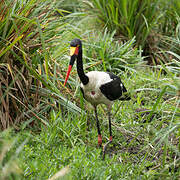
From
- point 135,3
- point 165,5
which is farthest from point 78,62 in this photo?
point 165,5

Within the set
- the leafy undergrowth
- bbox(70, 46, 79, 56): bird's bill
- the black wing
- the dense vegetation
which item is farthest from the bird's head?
the leafy undergrowth

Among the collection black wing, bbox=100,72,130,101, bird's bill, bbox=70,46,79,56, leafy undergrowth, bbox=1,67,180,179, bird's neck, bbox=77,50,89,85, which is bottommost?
leafy undergrowth, bbox=1,67,180,179

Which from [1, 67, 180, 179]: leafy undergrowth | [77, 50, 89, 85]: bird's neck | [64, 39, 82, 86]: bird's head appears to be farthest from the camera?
[77, 50, 89, 85]: bird's neck

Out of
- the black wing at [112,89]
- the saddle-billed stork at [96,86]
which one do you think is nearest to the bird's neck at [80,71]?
the saddle-billed stork at [96,86]

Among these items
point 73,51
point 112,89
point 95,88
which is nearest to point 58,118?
point 95,88

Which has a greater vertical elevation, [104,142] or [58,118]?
[58,118]

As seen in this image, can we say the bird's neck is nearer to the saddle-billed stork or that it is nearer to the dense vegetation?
the saddle-billed stork

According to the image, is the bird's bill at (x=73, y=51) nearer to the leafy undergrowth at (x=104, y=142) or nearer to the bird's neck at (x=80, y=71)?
the bird's neck at (x=80, y=71)

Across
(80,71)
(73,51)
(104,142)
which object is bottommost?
(104,142)

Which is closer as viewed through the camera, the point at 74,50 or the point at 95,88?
the point at 74,50

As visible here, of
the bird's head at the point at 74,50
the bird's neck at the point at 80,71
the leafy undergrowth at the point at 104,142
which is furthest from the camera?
the bird's neck at the point at 80,71

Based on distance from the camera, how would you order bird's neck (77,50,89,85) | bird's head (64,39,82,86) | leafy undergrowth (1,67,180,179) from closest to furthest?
leafy undergrowth (1,67,180,179) → bird's head (64,39,82,86) → bird's neck (77,50,89,85)

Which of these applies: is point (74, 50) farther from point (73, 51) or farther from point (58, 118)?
point (58, 118)

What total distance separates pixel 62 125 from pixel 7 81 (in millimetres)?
751
